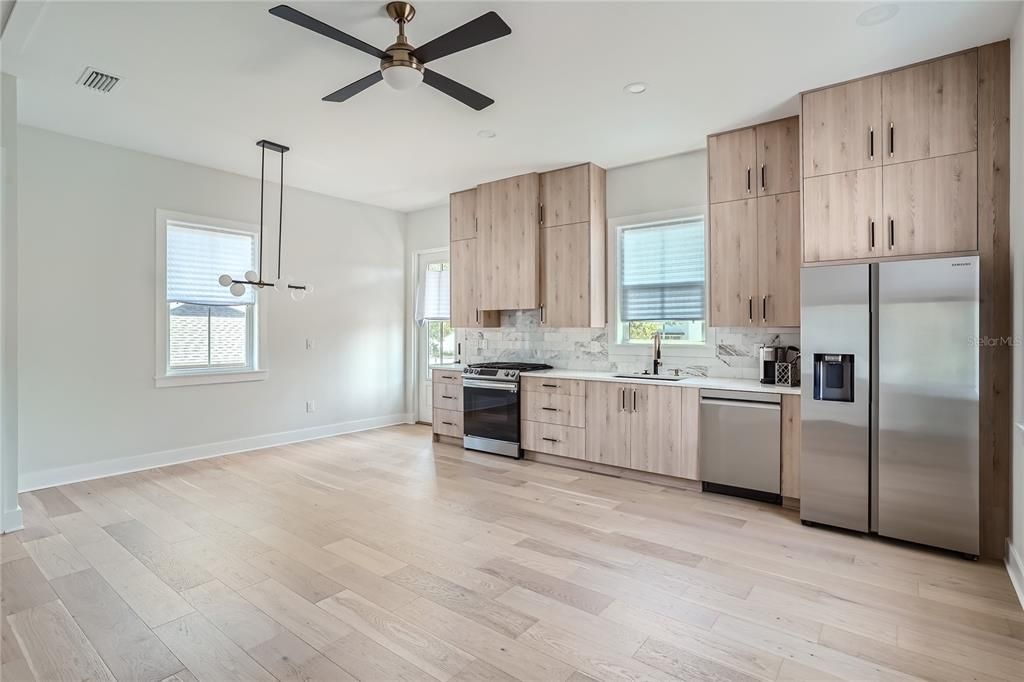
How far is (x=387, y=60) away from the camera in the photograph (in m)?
2.61

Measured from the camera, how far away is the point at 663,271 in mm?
4934

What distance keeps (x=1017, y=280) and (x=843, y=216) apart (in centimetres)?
99

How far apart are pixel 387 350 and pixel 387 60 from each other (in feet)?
15.6

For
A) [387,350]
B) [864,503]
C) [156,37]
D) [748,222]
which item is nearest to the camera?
[156,37]

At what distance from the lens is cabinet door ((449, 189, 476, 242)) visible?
5930 mm

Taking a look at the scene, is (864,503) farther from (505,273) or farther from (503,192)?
(503,192)

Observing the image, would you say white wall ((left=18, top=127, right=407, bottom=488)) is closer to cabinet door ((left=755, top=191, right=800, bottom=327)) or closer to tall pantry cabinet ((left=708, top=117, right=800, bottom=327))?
tall pantry cabinet ((left=708, top=117, right=800, bottom=327))

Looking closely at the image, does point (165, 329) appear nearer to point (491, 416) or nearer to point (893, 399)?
point (491, 416)

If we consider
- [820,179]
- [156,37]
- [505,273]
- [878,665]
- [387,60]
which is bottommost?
[878,665]

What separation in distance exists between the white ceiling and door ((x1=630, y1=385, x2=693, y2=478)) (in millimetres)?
2121

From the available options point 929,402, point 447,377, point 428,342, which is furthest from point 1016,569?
point 428,342

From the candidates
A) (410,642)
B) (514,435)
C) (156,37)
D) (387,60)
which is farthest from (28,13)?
(514,435)

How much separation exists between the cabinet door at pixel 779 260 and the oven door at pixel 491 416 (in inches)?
94.6

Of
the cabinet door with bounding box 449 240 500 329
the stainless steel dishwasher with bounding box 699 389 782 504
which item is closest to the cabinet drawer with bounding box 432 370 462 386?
the cabinet door with bounding box 449 240 500 329
